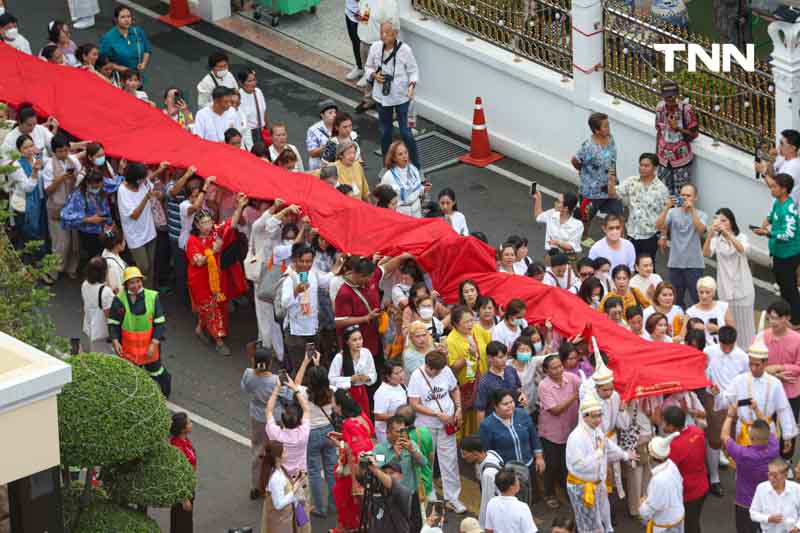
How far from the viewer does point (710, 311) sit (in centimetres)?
1714

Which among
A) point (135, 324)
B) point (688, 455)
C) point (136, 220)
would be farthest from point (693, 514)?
point (136, 220)

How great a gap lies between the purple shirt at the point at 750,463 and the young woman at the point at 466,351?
8.24 ft

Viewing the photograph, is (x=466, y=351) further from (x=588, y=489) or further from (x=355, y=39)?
(x=355, y=39)

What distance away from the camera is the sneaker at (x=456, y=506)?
16.6m

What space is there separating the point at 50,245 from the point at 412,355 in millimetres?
5410

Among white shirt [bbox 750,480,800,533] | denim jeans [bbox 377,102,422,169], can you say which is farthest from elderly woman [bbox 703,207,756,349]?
denim jeans [bbox 377,102,422,169]

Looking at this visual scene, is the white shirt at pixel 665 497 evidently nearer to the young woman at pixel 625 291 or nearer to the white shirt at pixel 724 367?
the white shirt at pixel 724 367

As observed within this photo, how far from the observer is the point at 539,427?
1644 centimetres

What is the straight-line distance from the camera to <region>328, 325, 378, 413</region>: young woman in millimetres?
16500

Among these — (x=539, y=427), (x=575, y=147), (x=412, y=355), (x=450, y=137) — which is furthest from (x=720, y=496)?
(x=450, y=137)

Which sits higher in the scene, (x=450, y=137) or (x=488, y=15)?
(x=488, y=15)

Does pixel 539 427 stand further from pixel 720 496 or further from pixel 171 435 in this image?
pixel 171 435

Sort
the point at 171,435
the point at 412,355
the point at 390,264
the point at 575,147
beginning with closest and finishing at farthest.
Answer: the point at 171,435 < the point at 412,355 < the point at 390,264 < the point at 575,147

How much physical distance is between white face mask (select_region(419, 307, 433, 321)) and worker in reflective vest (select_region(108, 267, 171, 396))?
8.20ft
